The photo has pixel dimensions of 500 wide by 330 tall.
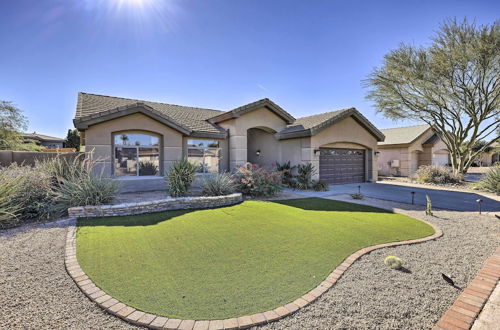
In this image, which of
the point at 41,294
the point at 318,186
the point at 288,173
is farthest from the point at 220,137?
the point at 41,294

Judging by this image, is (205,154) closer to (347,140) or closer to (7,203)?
(7,203)

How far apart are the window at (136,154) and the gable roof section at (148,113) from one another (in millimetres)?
1302

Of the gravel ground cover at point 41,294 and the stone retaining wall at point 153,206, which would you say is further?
the stone retaining wall at point 153,206

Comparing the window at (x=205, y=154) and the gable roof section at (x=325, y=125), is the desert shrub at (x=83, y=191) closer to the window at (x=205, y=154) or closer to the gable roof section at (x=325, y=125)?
the window at (x=205, y=154)

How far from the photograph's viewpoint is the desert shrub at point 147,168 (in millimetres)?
13023

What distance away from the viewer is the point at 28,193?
7.84 metres

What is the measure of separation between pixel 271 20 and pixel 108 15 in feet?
25.4

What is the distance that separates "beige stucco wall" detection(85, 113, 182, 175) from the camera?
1156 centimetres

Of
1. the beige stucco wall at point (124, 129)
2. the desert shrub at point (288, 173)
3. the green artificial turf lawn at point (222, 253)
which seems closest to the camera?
the green artificial turf lawn at point (222, 253)

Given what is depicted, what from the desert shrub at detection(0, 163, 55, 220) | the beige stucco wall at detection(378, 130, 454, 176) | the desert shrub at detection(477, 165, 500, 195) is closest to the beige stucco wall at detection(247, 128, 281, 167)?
the desert shrub at detection(0, 163, 55, 220)

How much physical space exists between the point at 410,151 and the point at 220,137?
20.8 metres

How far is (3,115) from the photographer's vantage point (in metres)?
24.9

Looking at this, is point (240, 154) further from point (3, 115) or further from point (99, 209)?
point (3, 115)

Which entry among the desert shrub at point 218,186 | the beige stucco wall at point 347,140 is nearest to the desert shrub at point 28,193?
the desert shrub at point 218,186
